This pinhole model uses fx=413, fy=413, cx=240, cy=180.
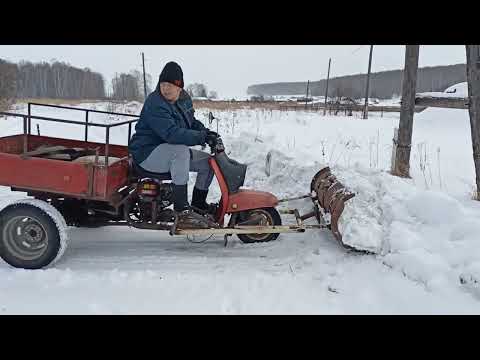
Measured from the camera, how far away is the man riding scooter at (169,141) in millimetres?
4473

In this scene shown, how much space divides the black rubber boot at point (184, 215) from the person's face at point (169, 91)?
3.27 feet

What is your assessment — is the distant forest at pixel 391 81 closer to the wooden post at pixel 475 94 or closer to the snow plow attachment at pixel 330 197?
the wooden post at pixel 475 94

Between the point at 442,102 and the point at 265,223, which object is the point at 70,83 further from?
the point at 265,223

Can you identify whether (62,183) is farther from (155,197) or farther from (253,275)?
(253,275)

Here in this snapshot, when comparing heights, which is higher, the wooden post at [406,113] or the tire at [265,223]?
the wooden post at [406,113]

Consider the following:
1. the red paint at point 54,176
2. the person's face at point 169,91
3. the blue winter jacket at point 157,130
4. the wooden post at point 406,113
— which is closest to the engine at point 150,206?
the blue winter jacket at point 157,130

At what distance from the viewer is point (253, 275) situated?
403cm

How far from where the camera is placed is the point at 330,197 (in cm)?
479

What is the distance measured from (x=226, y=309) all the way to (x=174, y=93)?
2472 millimetres

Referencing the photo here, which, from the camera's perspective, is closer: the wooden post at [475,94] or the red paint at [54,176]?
the red paint at [54,176]

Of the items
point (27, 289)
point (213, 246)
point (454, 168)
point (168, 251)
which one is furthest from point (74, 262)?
point (454, 168)

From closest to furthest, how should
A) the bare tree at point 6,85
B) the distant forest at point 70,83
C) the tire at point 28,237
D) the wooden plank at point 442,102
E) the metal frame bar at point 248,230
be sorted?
1. the tire at point 28,237
2. the metal frame bar at point 248,230
3. the wooden plank at point 442,102
4. the bare tree at point 6,85
5. the distant forest at point 70,83


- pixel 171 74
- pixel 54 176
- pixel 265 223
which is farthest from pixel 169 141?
pixel 265 223

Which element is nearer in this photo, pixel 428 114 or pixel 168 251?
pixel 168 251
